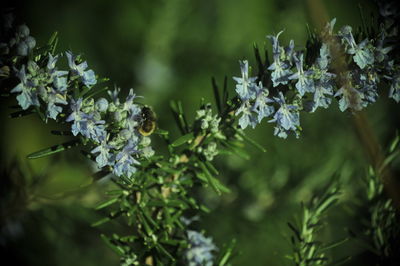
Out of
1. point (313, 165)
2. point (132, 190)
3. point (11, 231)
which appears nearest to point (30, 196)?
point (11, 231)

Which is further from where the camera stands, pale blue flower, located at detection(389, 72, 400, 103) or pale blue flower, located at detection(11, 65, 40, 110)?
pale blue flower, located at detection(389, 72, 400, 103)

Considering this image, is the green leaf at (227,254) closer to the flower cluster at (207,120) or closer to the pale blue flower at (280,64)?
the flower cluster at (207,120)

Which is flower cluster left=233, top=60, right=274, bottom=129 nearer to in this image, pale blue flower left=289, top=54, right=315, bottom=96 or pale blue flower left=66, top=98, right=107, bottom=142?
pale blue flower left=289, top=54, right=315, bottom=96

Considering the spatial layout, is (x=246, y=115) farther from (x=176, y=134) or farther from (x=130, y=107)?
(x=176, y=134)

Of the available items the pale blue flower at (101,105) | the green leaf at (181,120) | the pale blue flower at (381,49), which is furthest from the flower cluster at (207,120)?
the pale blue flower at (381,49)

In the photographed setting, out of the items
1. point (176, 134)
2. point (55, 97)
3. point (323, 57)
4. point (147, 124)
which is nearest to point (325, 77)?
point (323, 57)

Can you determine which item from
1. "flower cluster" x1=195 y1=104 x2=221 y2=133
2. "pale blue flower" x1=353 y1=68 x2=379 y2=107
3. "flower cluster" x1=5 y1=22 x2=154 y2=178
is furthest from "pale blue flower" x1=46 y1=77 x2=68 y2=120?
"pale blue flower" x1=353 y1=68 x2=379 y2=107
